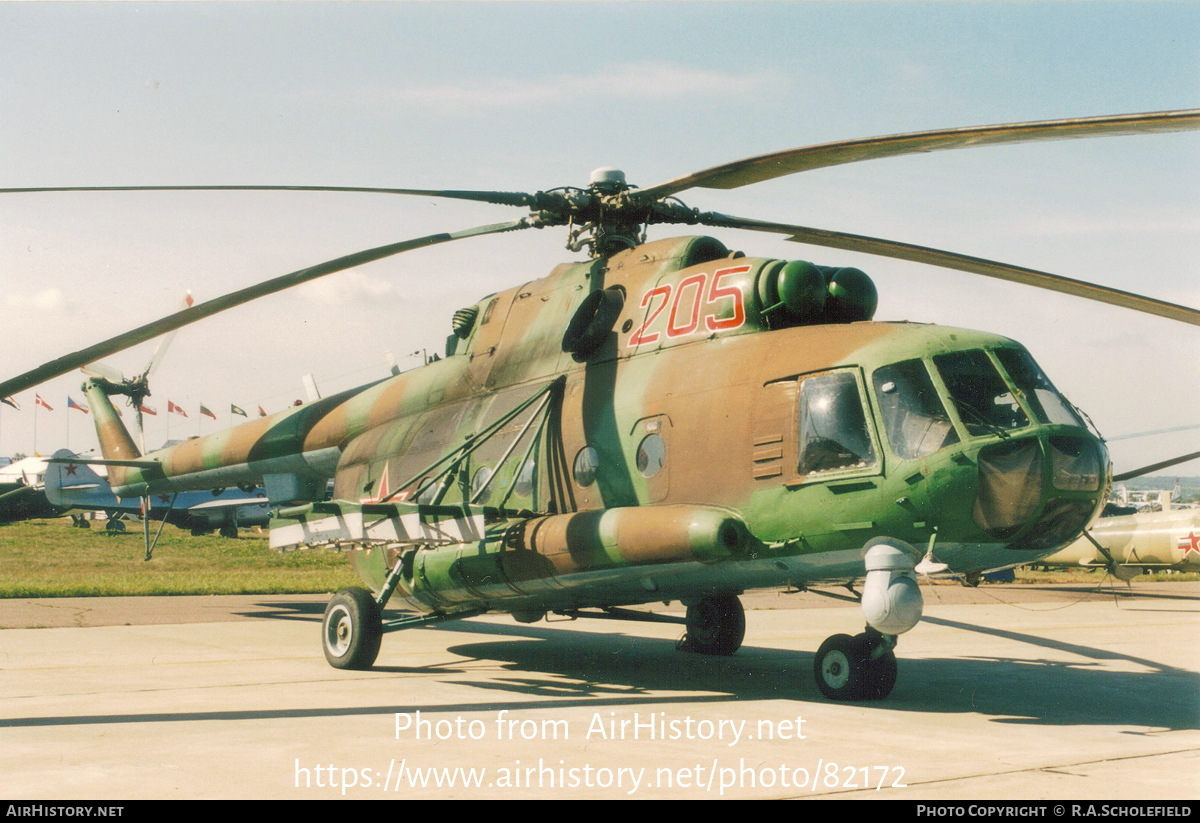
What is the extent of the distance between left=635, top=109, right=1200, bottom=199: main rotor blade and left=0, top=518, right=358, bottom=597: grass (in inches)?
327

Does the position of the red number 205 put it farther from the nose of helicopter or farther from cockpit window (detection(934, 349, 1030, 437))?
the nose of helicopter

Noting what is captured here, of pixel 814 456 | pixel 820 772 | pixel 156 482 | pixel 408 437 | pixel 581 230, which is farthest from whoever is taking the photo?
pixel 156 482

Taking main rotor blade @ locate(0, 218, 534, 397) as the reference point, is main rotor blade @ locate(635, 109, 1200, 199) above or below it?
above

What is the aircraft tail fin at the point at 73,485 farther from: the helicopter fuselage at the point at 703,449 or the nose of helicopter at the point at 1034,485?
the nose of helicopter at the point at 1034,485

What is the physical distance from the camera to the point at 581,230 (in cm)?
1107

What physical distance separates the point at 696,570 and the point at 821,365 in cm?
200

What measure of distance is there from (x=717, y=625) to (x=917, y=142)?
7.09 meters

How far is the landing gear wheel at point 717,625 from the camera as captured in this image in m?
12.7

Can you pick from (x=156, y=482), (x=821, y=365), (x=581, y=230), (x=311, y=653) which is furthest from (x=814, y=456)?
(x=156, y=482)

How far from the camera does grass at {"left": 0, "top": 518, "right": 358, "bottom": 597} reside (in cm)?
2156

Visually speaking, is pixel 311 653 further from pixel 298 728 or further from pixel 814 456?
pixel 814 456

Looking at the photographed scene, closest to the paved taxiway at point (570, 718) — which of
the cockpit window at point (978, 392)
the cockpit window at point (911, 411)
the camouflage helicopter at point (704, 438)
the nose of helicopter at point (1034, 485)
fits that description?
the camouflage helicopter at point (704, 438)

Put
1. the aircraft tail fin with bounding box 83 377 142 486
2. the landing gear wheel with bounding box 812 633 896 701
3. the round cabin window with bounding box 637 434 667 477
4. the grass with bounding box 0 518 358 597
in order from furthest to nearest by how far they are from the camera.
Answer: the grass with bounding box 0 518 358 597, the aircraft tail fin with bounding box 83 377 142 486, the round cabin window with bounding box 637 434 667 477, the landing gear wheel with bounding box 812 633 896 701

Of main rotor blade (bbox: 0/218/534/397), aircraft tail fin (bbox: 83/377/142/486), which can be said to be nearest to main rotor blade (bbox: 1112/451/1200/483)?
main rotor blade (bbox: 0/218/534/397)
